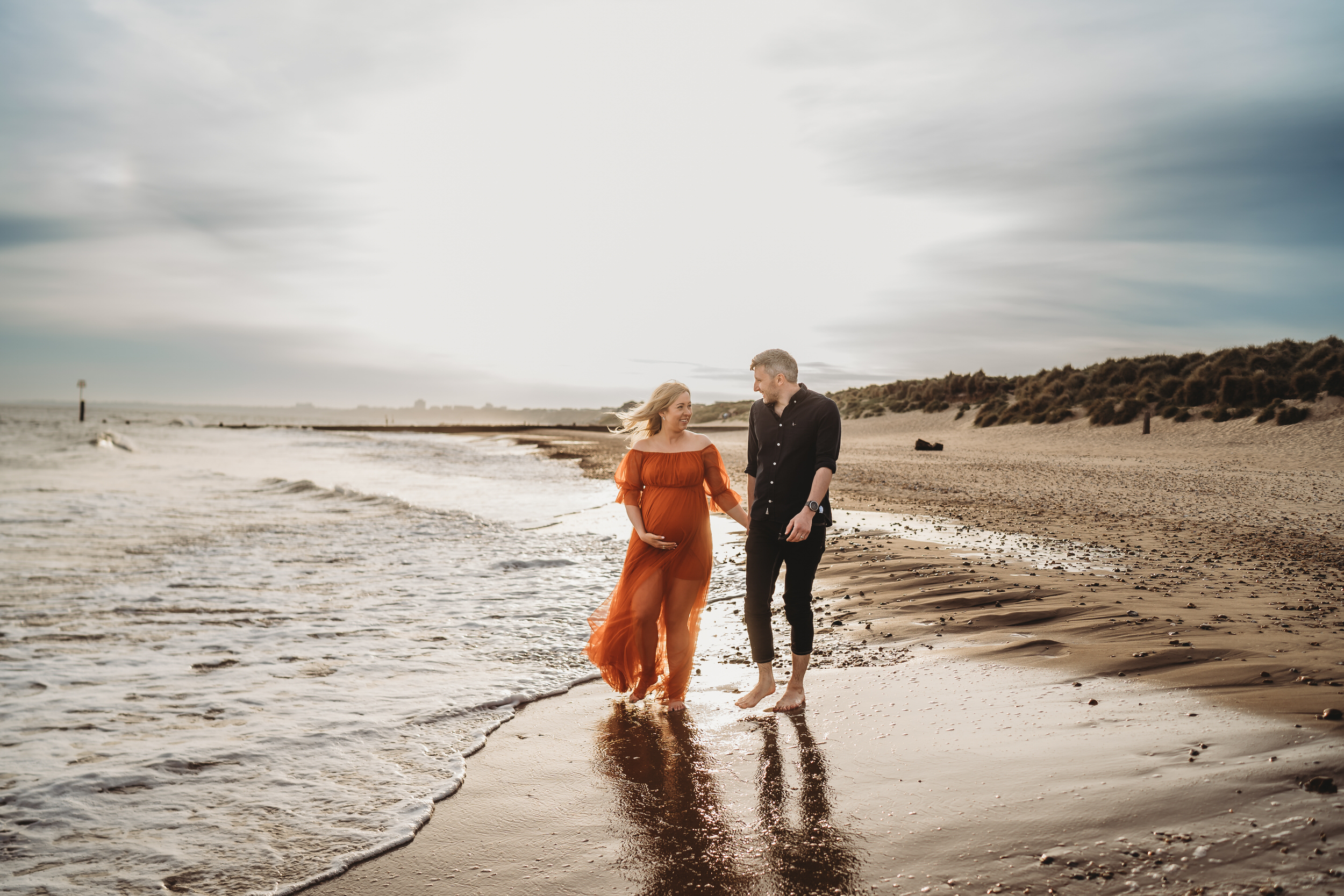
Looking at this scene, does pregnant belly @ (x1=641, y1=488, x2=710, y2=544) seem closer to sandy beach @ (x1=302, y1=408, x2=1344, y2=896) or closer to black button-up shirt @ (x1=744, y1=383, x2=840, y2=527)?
black button-up shirt @ (x1=744, y1=383, x2=840, y2=527)

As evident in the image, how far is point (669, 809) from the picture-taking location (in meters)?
3.48

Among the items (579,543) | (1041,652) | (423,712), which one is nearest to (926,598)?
(1041,652)

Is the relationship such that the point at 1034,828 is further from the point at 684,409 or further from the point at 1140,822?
the point at 684,409

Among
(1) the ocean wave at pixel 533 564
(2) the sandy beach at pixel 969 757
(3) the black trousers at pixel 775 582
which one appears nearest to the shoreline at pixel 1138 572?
(2) the sandy beach at pixel 969 757

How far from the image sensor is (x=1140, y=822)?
2957 millimetres

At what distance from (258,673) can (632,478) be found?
10.8 feet

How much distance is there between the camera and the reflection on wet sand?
288 cm

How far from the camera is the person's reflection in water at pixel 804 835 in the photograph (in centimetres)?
Result: 284

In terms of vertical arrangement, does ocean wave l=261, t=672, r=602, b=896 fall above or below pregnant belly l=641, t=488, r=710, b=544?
below

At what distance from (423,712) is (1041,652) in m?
4.12

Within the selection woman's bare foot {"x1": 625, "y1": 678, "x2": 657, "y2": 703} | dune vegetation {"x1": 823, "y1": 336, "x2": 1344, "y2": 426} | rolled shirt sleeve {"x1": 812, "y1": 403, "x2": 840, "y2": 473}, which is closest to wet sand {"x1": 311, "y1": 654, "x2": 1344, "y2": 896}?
woman's bare foot {"x1": 625, "y1": 678, "x2": 657, "y2": 703}

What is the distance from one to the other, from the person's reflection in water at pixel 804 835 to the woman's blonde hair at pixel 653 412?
2071 millimetres

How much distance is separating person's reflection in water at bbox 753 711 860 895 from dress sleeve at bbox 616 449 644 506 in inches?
70.2

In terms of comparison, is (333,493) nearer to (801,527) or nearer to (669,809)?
(801,527)
